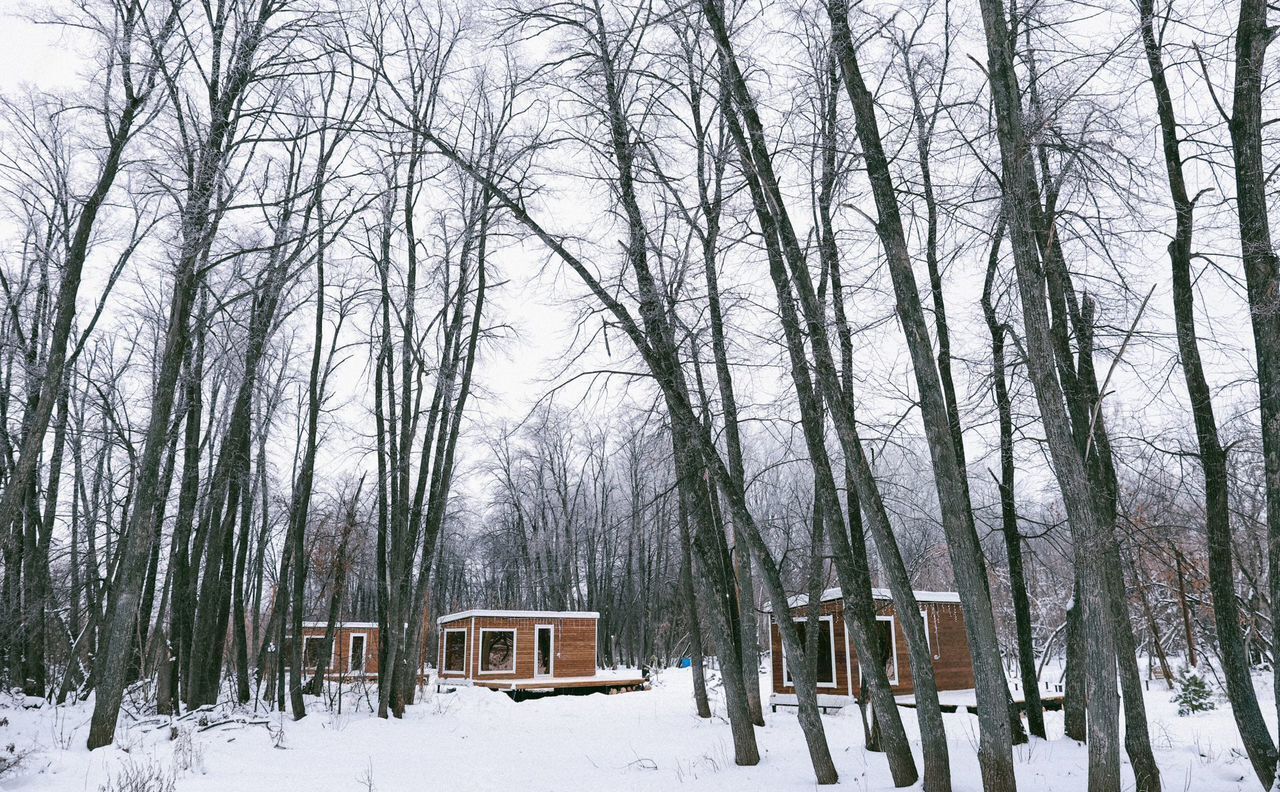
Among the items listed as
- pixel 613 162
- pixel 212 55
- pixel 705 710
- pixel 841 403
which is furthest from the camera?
pixel 705 710

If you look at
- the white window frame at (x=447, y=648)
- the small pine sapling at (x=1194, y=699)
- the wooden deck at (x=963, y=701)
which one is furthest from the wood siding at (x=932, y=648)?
the white window frame at (x=447, y=648)

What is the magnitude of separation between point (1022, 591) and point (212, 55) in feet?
37.9

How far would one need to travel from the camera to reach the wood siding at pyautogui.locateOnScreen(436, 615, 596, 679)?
21.4 meters

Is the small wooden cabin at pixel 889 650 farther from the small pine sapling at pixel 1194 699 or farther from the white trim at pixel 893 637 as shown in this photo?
the small pine sapling at pixel 1194 699

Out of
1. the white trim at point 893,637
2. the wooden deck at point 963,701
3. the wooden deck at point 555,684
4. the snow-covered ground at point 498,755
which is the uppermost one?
the white trim at point 893,637

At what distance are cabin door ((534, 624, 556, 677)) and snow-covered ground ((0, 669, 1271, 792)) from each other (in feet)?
26.6

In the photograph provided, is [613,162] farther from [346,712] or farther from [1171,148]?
[346,712]

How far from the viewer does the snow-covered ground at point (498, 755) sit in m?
6.84

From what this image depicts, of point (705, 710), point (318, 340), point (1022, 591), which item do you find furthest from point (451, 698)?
point (1022, 591)

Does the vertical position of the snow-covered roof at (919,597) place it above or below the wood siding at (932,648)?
above

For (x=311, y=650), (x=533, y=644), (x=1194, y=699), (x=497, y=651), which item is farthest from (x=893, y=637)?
(x=311, y=650)

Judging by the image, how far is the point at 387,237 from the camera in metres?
14.4

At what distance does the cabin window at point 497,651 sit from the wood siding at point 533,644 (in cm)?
14

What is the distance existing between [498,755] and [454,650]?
1541 centimetres
